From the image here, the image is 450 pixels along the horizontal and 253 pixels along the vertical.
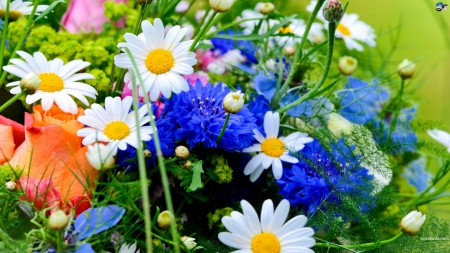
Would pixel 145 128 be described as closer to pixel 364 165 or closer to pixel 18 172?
pixel 18 172

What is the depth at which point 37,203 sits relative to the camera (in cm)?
42

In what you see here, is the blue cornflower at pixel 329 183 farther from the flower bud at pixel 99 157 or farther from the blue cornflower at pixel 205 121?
the flower bud at pixel 99 157

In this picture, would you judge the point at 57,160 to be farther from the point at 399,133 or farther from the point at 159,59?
the point at 399,133

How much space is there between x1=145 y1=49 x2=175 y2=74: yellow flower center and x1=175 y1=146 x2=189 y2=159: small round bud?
6 cm

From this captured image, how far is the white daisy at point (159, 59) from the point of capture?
45cm

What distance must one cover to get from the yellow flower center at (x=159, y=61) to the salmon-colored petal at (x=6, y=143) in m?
0.12

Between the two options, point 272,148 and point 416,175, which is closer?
point 272,148

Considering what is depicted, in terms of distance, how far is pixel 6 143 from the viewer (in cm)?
44

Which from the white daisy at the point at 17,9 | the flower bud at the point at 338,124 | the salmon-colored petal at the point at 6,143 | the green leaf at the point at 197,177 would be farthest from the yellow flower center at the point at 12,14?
the flower bud at the point at 338,124

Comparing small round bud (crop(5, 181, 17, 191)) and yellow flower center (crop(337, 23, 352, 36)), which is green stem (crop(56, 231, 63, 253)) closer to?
small round bud (crop(5, 181, 17, 191))

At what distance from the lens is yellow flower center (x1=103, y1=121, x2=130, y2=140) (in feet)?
1.42

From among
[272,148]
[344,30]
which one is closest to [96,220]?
[272,148]

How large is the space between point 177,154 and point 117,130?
5cm

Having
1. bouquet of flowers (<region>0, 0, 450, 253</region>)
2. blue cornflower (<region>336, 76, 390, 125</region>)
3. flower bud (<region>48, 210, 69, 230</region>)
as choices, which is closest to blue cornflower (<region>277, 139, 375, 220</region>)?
bouquet of flowers (<region>0, 0, 450, 253</region>)
